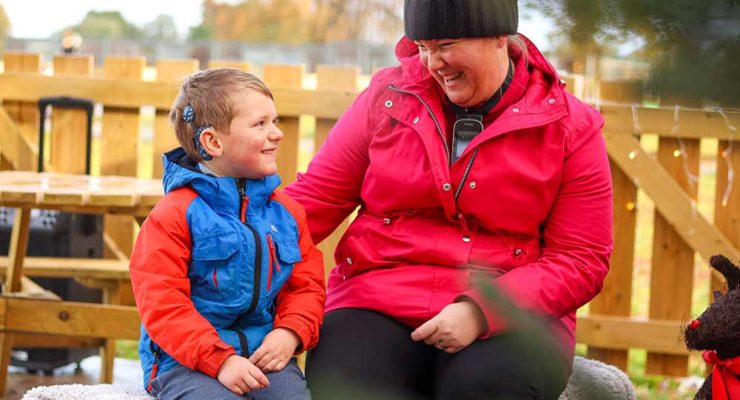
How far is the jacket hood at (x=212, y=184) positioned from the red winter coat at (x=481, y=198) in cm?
30

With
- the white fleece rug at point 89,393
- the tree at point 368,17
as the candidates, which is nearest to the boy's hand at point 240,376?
the white fleece rug at point 89,393

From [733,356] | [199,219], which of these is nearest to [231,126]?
[199,219]

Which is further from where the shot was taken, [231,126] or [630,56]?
[231,126]

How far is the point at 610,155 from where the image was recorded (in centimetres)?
421

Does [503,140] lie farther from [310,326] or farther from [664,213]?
[664,213]

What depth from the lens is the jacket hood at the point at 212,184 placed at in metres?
1.98

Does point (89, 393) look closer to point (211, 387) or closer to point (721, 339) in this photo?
point (211, 387)

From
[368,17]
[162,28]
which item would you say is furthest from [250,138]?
[162,28]

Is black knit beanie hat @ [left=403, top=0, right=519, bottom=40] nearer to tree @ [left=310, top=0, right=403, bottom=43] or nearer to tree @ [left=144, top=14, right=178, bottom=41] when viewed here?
tree @ [left=310, top=0, right=403, bottom=43]

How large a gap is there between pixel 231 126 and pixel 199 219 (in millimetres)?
192

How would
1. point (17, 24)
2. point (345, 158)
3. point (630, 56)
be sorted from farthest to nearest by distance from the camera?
point (17, 24) < point (345, 158) < point (630, 56)

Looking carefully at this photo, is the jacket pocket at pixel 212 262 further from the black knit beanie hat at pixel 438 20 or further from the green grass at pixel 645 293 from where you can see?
the green grass at pixel 645 293

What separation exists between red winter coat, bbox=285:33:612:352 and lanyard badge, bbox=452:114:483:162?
2 centimetres

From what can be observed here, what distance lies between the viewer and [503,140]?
214 centimetres
